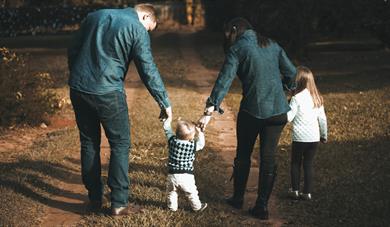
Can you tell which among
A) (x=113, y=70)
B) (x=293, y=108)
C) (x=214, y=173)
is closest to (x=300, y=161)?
(x=293, y=108)

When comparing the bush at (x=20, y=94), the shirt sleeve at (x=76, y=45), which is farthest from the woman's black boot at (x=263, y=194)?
the bush at (x=20, y=94)

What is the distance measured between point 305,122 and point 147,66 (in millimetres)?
1728

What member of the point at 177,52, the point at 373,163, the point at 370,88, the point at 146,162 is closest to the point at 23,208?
the point at 146,162

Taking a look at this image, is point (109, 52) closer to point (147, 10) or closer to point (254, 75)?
point (147, 10)

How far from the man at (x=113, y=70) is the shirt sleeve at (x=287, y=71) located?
111 cm

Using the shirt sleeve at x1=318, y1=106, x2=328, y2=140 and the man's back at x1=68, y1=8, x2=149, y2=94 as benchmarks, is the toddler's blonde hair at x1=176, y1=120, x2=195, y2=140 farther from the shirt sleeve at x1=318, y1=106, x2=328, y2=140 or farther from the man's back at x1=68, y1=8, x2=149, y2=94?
the shirt sleeve at x1=318, y1=106, x2=328, y2=140

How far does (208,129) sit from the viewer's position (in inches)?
375

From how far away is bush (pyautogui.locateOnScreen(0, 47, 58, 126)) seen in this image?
9.45 metres

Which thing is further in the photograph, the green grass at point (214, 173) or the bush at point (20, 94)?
the bush at point (20, 94)

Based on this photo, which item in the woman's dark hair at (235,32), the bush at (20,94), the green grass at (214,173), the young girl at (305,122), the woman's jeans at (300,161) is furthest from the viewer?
the bush at (20,94)

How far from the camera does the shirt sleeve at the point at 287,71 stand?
17.2 ft

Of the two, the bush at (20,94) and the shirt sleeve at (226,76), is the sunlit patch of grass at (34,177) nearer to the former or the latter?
the bush at (20,94)

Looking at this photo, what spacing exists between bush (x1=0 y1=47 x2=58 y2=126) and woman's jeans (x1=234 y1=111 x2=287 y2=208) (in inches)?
207

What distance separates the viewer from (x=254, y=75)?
5105mm
